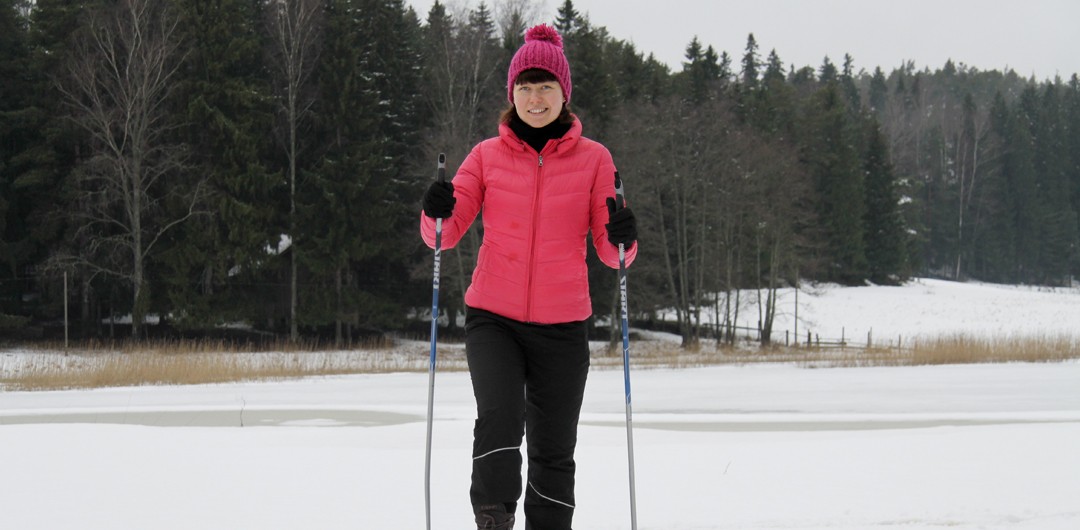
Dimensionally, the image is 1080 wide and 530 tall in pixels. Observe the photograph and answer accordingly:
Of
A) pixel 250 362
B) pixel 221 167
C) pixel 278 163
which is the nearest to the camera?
pixel 250 362

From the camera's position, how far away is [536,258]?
314cm

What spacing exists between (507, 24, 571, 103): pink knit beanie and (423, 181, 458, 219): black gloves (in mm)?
437

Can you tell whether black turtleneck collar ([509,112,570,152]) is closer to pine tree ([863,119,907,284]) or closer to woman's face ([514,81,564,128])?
woman's face ([514,81,564,128])

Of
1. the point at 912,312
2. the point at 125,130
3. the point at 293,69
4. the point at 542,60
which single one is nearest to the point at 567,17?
the point at 293,69

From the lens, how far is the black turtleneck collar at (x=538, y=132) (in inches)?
128

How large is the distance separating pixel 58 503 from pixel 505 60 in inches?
1005

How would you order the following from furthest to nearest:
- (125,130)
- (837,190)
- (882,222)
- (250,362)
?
(882,222) < (837,190) < (125,130) < (250,362)

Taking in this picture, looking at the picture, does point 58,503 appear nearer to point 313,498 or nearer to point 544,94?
point 313,498

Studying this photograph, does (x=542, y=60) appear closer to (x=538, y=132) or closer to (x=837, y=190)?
(x=538, y=132)

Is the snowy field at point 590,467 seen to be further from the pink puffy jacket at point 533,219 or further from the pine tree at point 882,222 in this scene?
the pine tree at point 882,222

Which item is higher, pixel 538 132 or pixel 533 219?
pixel 538 132

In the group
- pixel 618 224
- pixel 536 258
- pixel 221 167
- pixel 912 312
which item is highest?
pixel 221 167

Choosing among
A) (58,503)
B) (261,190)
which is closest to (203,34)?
(261,190)

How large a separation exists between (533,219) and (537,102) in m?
0.43
